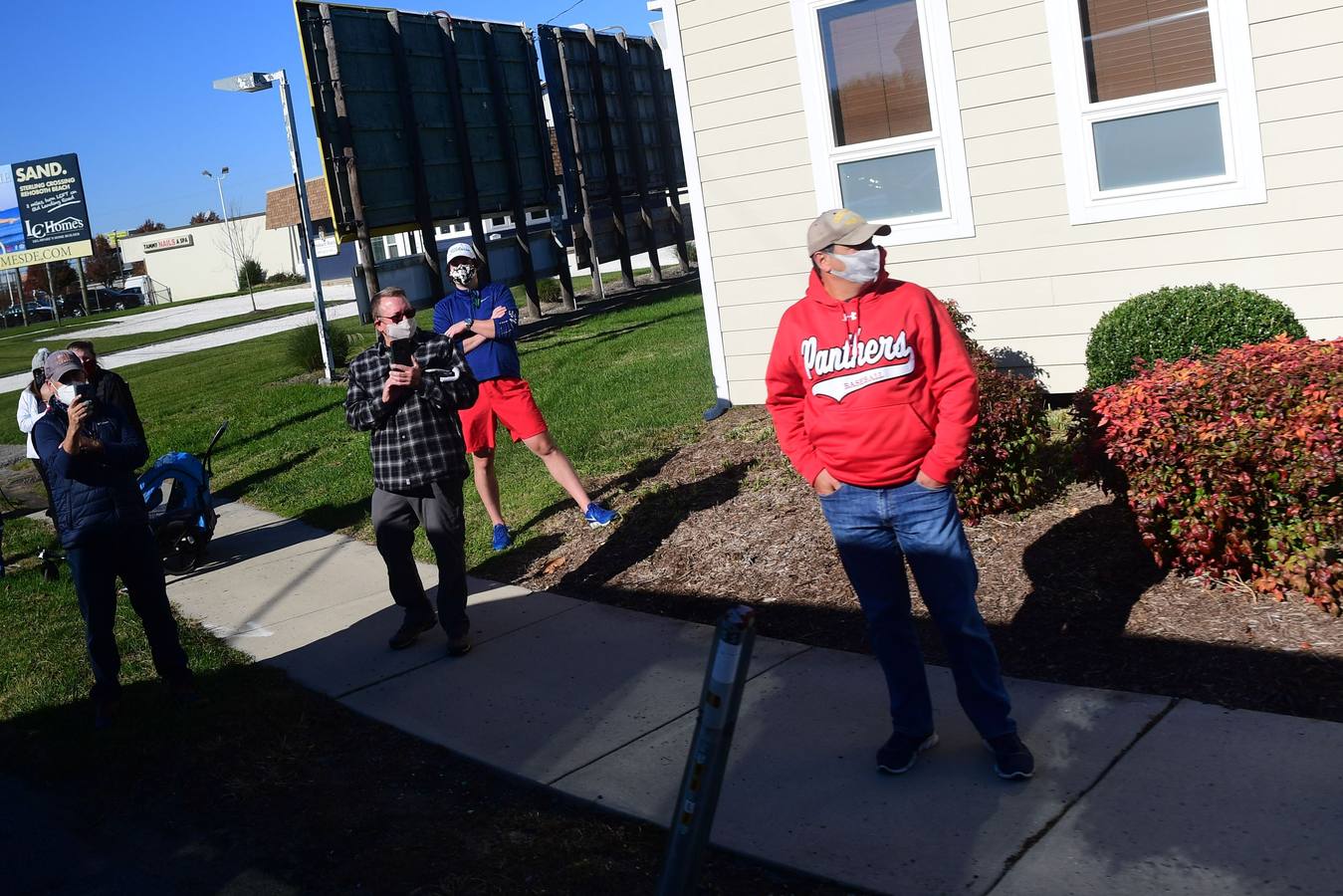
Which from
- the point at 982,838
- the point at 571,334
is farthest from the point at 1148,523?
the point at 571,334

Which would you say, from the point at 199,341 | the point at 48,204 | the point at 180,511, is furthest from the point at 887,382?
the point at 48,204

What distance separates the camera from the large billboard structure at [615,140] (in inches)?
809

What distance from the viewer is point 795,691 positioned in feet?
16.2

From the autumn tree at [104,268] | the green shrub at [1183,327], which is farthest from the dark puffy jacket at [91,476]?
the autumn tree at [104,268]

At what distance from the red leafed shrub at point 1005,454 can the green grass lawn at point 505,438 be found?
2.93m

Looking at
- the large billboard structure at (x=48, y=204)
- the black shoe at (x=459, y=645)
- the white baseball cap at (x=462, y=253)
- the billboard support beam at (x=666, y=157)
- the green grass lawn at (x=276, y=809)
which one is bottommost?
Answer: the green grass lawn at (x=276, y=809)

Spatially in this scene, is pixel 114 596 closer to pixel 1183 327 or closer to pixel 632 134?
pixel 1183 327

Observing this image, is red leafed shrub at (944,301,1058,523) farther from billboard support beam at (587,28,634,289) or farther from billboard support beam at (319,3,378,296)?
billboard support beam at (587,28,634,289)

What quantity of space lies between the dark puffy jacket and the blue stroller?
2551mm

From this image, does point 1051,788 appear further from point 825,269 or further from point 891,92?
point 891,92

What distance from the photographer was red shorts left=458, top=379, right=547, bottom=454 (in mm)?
7340

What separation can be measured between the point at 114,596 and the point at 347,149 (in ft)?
36.7

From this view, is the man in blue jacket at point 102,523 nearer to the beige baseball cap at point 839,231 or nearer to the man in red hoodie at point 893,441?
the man in red hoodie at point 893,441

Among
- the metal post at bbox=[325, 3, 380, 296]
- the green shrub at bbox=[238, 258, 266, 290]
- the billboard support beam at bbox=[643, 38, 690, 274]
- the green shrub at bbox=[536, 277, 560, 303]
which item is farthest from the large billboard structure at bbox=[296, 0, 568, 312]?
the green shrub at bbox=[238, 258, 266, 290]
